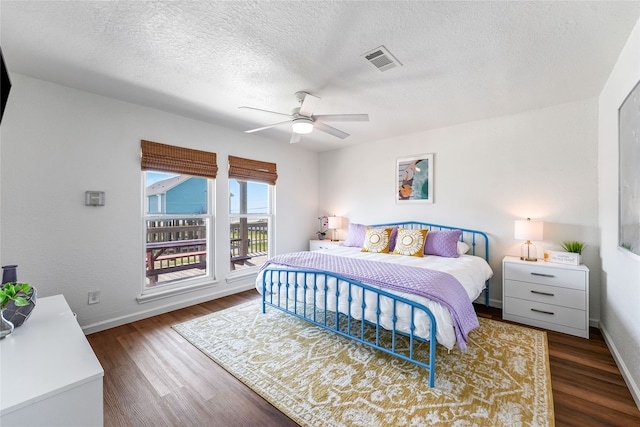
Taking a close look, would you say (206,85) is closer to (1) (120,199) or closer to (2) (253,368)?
(1) (120,199)

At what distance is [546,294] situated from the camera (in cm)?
286

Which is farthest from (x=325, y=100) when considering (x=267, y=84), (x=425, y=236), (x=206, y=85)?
(x=425, y=236)

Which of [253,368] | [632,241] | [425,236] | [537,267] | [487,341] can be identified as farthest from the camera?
[425,236]

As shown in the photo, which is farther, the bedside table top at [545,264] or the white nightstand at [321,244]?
the white nightstand at [321,244]

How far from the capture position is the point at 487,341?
8.48 feet

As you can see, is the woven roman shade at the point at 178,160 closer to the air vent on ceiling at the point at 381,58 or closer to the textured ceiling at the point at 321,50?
the textured ceiling at the point at 321,50

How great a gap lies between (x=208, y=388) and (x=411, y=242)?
2634 mm

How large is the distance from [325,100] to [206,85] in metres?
1.21

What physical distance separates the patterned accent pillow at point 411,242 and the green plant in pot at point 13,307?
10.8ft

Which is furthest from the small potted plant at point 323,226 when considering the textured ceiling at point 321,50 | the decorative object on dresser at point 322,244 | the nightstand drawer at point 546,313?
the nightstand drawer at point 546,313

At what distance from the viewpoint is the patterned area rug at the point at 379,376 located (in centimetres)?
168

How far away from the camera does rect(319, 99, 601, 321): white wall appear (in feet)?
9.82

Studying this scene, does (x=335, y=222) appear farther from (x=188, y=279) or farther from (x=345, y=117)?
(x=345, y=117)

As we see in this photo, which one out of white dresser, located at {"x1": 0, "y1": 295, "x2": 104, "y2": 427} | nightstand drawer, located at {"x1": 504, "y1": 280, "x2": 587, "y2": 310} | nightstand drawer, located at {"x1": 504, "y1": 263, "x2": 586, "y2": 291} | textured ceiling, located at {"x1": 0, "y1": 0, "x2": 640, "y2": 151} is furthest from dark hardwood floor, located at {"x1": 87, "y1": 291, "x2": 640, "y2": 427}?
textured ceiling, located at {"x1": 0, "y1": 0, "x2": 640, "y2": 151}
